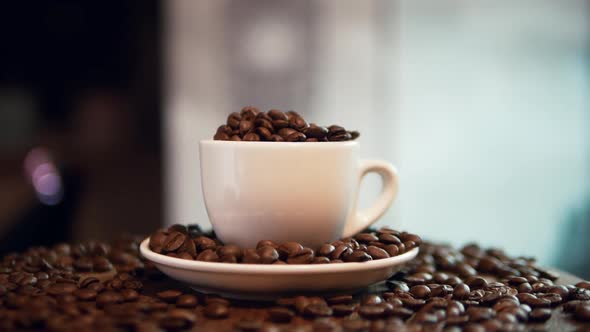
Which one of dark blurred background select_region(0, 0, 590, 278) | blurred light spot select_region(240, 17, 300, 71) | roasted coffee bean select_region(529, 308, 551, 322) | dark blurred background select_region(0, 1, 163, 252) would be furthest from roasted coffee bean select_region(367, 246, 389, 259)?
blurred light spot select_region(240, 17, 300, 71)

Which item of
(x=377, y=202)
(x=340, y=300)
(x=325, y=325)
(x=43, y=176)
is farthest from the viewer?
(x=43, y=176)

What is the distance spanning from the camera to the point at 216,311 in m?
0.76

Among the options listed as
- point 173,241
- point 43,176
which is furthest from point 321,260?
point 43,176

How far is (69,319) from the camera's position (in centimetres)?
73

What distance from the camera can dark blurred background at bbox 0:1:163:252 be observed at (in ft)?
9.45

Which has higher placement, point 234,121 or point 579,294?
point 234,121

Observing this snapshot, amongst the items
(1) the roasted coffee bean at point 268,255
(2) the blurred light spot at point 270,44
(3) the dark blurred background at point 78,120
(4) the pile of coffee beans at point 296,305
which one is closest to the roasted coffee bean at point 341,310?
(4) the pile of coffee beans at point 296,305

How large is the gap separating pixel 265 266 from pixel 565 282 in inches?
21.7

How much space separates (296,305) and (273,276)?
0.15 feet

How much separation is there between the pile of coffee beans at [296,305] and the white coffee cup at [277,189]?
6 centimetres

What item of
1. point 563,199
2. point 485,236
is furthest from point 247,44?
point 563,199

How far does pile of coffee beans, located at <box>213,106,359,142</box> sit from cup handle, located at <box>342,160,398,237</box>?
84 millimetres

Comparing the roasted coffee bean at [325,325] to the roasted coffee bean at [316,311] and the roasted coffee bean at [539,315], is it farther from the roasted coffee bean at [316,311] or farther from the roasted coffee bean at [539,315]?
the roasted coffee bean at [539,315]

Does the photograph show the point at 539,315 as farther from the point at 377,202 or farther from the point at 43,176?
the point at 43,176
